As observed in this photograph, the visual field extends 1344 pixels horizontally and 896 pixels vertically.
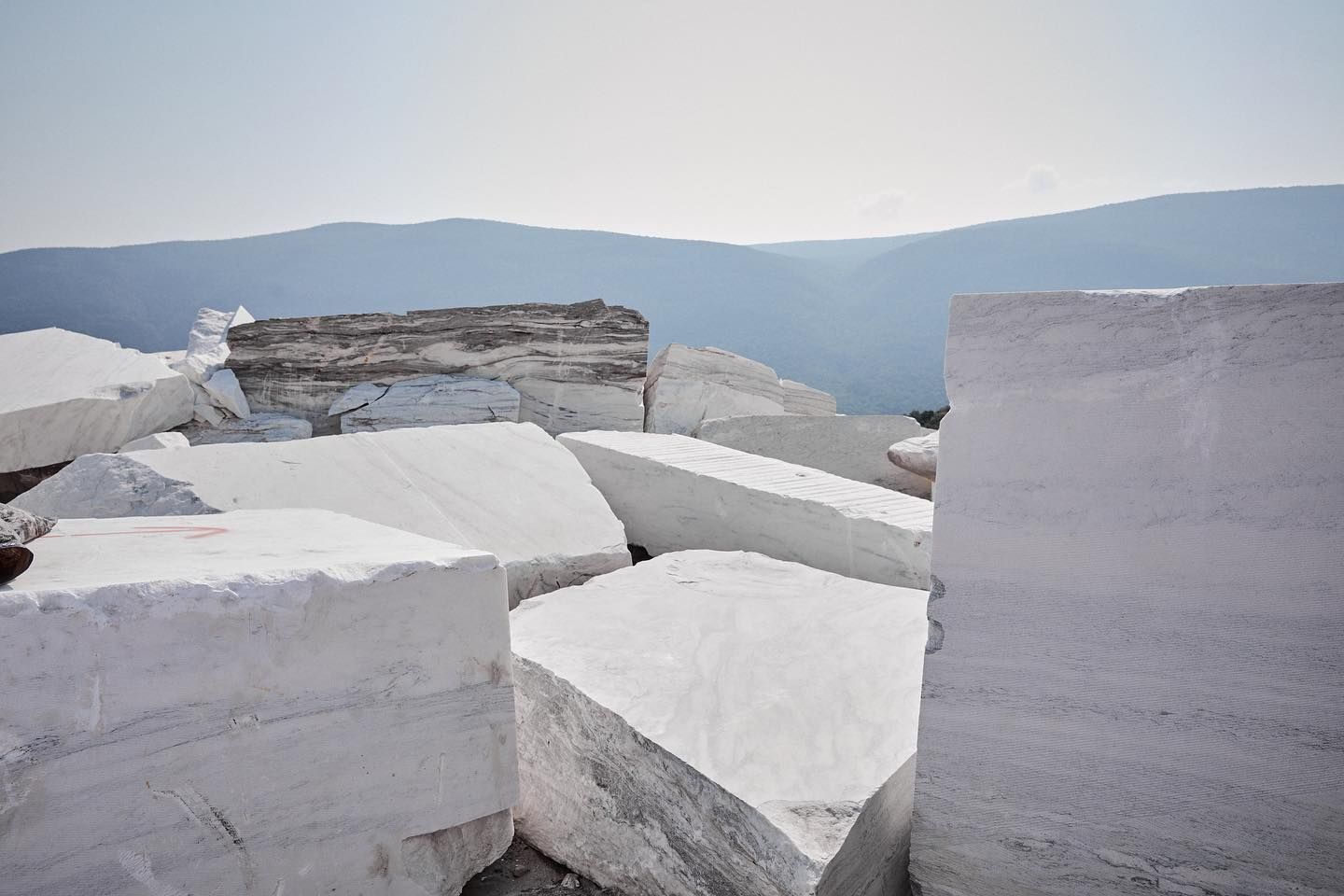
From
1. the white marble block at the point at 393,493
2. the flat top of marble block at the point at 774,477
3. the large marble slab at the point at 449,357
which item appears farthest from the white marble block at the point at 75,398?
the flat top of marble block at the point at 774,477

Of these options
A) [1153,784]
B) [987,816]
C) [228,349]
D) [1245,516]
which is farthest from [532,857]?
[228,349]

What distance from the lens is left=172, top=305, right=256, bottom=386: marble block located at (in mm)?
4969

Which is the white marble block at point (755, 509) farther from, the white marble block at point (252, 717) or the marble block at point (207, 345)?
the marble block at point (207, 345)

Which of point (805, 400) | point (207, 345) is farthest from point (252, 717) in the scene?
point (805, 400)

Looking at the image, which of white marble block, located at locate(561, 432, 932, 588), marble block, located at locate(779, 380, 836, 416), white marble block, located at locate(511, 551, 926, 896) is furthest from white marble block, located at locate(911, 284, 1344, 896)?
marble block, located at locate(779, 380, 836, 416)

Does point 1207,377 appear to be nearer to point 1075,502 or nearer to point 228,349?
point 1075,502

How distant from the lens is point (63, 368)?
4309 millimetres

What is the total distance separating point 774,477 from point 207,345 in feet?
14.3

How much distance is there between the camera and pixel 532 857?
1562 mm

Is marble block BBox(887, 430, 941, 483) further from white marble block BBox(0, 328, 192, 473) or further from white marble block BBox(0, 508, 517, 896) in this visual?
→ white marble block BBox(0, 328, 192, 473)

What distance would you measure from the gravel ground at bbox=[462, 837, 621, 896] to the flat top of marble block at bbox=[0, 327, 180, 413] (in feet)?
12.2

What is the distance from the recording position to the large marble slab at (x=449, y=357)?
4.92m

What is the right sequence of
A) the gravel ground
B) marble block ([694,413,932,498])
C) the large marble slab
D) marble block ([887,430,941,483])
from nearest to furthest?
1. the gravel ground
2. marble block ([887,430,941,483])
3. marble block ([694,413,932,498])
4. the large marble slab

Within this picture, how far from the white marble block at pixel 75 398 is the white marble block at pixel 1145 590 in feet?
14.6
